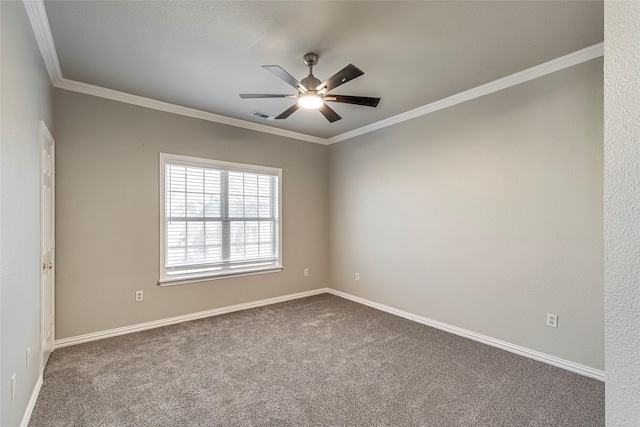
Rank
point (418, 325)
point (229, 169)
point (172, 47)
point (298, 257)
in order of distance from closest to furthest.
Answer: point (172, 47) → point (418, 325) → point (229, 169) → point (298, 257)

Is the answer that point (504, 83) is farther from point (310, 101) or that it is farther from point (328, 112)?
point (310, 101)

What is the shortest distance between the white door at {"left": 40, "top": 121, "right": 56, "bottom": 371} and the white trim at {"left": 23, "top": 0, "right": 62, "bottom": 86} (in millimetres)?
579

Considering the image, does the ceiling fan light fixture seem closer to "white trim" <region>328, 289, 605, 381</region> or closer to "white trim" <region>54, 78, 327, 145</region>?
"white trim" <region>54, 78, 327, 145</region>

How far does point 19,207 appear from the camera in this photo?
1813 mm

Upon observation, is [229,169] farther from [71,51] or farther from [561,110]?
[561,110]

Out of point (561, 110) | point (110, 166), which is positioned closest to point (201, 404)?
point (110, 166)

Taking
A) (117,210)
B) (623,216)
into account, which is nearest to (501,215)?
(623,216)

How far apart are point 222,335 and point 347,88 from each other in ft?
9.93

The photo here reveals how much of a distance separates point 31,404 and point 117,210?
1.90m

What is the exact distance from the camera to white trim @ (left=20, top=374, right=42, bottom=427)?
190cm

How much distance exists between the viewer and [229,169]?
421 cm

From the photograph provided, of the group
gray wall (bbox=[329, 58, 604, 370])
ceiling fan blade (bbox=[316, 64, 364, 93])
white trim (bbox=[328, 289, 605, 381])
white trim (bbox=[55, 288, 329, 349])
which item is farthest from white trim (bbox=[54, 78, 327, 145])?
white trim (bbox=[328, 289, 605, 381])

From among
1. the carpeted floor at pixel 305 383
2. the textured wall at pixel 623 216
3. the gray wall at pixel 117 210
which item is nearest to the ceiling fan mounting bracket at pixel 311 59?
the gray wall at pixel 117 210

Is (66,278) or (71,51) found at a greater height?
(71,51)
